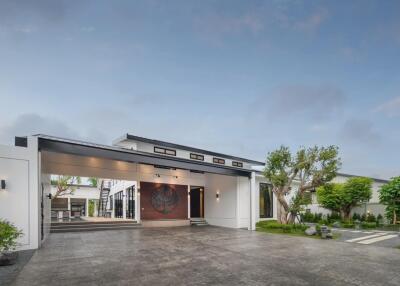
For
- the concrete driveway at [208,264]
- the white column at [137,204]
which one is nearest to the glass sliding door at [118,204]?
the white column at [137,204]

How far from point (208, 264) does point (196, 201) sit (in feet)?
45.5

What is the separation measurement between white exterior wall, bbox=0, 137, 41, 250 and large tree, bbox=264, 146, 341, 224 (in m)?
12.3

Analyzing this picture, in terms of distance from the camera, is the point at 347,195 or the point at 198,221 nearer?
the point at 198,221

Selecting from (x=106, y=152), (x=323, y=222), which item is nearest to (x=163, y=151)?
(x=106, y=152)

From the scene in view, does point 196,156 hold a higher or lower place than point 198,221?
higher

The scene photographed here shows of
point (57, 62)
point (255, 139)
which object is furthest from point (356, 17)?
point (255, 139)

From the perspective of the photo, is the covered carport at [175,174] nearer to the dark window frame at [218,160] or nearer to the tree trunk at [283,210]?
the dark window frame at [218,160]

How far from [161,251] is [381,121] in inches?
729

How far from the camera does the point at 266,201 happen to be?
20.2 meters

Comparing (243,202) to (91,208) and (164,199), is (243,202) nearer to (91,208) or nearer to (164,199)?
(164,199)

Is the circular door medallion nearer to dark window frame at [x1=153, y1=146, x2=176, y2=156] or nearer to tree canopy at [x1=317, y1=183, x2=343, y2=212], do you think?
dark window frame at [x1=153, y1=146, x2=176, y2=156]

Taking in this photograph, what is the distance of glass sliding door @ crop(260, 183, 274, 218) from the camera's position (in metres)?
19.9

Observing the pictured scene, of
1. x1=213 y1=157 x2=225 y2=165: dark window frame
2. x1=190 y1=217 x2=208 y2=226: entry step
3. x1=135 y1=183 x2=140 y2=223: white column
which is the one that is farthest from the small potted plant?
x1=190 y1=217 x2=208 y2=226: entry step

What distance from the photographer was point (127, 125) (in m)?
24.6
